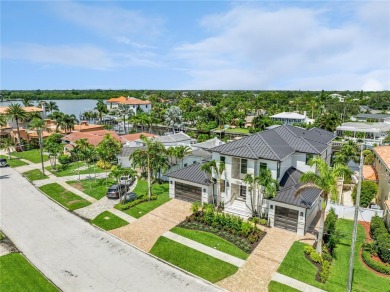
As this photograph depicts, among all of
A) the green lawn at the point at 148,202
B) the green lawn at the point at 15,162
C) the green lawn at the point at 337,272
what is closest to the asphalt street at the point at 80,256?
the green lawn at the point at 148,202

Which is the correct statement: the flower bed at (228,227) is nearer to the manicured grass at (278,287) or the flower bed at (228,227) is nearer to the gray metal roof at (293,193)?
the gray metal roof at (293,193)

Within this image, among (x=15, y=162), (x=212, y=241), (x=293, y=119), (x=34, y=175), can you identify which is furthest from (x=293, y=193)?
(x=293, y=119)

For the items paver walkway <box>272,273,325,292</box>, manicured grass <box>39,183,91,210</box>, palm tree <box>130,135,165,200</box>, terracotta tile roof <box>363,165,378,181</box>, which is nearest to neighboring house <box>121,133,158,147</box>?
manicured grass <box>39,183,91,210</box>

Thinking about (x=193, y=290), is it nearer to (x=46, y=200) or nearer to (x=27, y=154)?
(x=46, y=200)

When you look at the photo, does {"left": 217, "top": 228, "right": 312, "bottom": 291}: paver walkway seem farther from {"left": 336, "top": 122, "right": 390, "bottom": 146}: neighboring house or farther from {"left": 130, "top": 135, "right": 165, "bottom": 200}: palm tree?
{"left": 336, "top": 122, "right": 390, "bottom": 146}: neighboring house

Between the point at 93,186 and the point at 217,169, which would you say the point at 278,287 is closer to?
the point at 217,169

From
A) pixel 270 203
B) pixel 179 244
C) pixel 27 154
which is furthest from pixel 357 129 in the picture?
pixel 27 154
